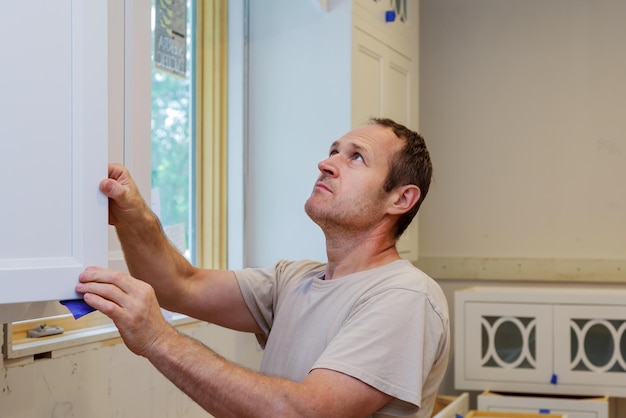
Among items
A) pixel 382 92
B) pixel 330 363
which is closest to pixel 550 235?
pixel 382 92

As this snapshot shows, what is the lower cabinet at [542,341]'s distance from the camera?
3.15 meters

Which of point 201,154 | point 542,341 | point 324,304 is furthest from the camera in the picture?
point 542,341

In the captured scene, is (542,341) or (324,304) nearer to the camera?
(324,304)

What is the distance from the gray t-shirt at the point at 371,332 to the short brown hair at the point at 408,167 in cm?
15

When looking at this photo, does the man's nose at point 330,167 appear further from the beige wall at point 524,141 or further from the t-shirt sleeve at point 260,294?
the beige wall at point 524,141

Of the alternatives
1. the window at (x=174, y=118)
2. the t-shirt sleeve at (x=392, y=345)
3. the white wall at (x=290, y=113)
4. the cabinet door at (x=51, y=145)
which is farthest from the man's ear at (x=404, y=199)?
the white wall at (x=290, y=113)

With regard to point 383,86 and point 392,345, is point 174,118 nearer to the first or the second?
point 383,86

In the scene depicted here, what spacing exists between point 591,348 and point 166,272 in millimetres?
2017

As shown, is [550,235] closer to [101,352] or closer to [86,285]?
[101,352]

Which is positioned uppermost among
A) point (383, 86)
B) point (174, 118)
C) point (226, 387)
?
point (383, 86)

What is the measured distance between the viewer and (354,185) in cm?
168

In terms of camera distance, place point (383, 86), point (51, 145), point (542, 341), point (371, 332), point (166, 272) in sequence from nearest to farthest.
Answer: point (51, 145)
point (371, 332)
point (166, 272)
point (383, 86)
point (542, 341)

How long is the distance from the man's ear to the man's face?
19 millimetres

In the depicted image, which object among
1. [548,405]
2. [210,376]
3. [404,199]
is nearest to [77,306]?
[210,376]
